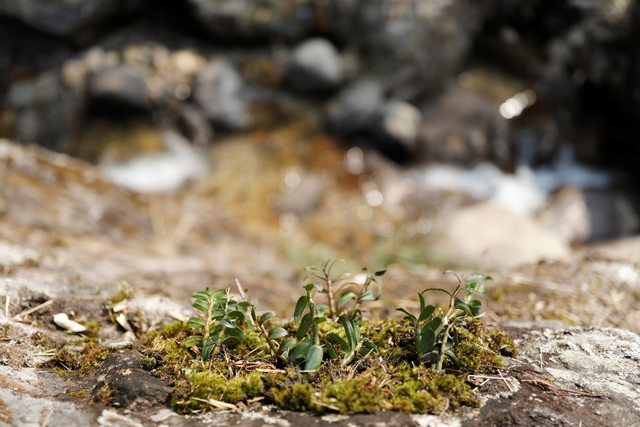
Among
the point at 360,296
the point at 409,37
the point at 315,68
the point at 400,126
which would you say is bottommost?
the point at 360,296

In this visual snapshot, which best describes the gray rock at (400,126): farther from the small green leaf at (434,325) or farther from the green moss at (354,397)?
the green moss at (354,397)

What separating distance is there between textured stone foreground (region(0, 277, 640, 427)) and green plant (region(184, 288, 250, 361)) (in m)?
0.20

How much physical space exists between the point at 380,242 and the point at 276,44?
6.58m

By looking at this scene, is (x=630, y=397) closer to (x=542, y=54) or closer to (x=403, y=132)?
(x=403, y=132)

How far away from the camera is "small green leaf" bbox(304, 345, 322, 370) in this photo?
1473mm

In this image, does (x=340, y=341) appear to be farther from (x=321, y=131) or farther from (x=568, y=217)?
(x=321, y=131)

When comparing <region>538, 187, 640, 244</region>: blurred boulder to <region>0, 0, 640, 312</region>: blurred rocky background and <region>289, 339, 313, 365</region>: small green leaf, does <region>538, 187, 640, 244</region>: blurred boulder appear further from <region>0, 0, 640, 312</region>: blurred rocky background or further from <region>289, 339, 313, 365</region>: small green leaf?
<region>289, 339, 313, 365</region>: small green leaf

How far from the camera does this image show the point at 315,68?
998 centimetres

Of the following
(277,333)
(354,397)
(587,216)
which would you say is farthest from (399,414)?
(587,216)

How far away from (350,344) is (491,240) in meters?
4.99

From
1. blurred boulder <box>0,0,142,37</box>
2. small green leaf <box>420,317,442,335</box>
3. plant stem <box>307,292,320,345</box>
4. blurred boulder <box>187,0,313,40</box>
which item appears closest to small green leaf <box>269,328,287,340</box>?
plant stem <box>307,292,320,345</box>

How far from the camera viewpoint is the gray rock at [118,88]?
8883 millimetres

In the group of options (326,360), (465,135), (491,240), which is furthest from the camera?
(465,135)

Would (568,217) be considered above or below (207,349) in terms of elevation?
above
